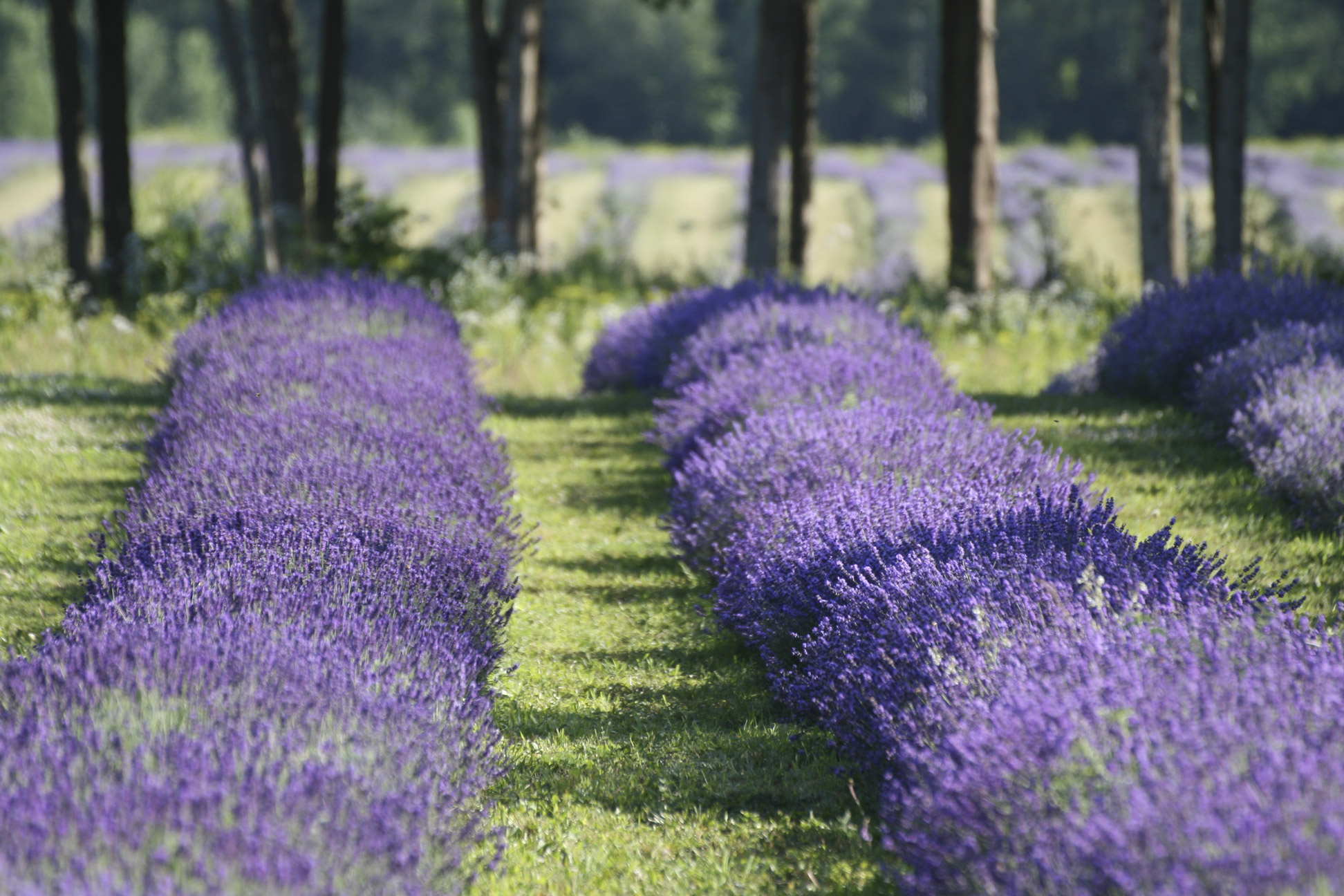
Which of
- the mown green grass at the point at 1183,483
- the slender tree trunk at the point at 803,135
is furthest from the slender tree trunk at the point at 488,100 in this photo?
the mown green grass at the point at 1183,483

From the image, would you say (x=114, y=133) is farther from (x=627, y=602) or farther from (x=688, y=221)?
(x=688, y=221)

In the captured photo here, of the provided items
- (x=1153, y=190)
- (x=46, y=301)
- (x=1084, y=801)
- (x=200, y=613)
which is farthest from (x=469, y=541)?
(x=46, y=301)

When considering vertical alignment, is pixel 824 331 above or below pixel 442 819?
above

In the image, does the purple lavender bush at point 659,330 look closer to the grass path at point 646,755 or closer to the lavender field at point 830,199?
the grass path at point 646,755

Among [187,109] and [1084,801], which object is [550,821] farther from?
[187,109]

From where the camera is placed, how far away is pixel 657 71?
55094 millimetres

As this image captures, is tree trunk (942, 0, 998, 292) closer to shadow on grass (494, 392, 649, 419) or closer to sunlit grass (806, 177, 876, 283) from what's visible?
shadow on grass (494, 392, 649, 419)

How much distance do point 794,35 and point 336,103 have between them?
5.52 meters

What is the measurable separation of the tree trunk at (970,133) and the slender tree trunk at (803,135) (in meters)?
3.04

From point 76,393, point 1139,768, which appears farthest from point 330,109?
point 1139,768

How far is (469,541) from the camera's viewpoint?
4188 mm

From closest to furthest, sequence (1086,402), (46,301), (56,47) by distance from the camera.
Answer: (1086,402) < (46,301) < (56,47)

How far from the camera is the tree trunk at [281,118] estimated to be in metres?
12.4

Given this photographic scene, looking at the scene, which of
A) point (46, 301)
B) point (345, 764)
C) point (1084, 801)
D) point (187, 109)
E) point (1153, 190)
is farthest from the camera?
point (187, 109)
